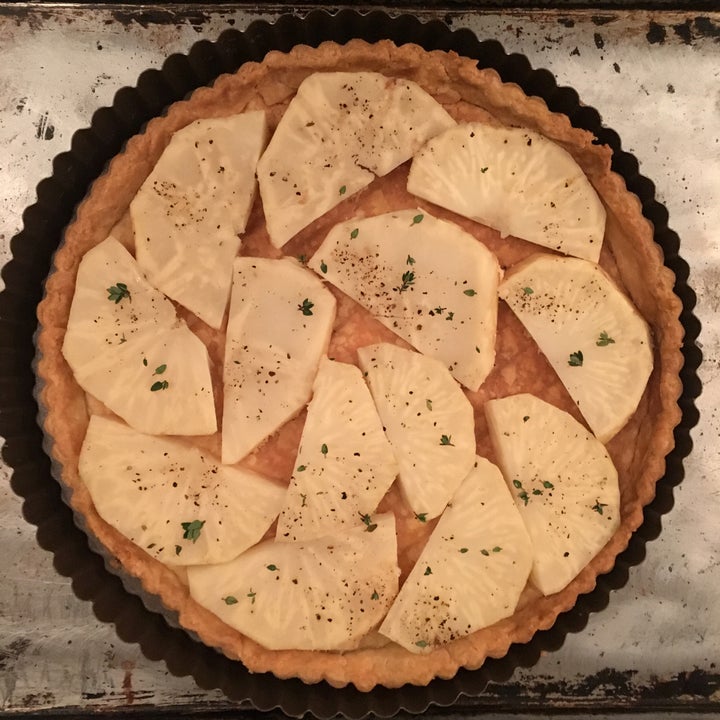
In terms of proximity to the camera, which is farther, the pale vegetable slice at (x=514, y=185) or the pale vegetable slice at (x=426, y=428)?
the pale vegetable slice at (x=514, y=185)

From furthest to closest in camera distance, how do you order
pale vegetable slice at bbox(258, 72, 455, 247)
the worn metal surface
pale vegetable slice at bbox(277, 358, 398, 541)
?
the worn metal surface → pale vegetable slice at bbox(258, 72, 455, 247) → pale vegetable slice at bbox(277, 358, 398, 541)

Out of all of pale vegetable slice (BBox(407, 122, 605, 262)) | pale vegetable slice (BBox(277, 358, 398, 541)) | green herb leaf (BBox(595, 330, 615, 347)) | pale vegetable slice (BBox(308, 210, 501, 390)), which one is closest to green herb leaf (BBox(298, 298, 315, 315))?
pale vegetable slice (BBox(308, 210, 501, 390))

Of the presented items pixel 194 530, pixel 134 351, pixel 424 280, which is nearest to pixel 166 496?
pixel 194 530

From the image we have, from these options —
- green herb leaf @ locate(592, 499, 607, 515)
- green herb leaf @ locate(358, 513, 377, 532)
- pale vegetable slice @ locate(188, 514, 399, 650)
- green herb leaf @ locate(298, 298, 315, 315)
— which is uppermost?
green herb leaf @ locate(298, 298, 315, 315)

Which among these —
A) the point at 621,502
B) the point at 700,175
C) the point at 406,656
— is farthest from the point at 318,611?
the point at 700,175

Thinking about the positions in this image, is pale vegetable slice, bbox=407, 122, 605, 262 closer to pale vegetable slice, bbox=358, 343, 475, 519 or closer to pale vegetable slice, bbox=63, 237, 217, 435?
pale vegetable slice, bbox=358, 343, 475, 519

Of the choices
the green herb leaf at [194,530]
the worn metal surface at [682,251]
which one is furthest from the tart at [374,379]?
the worn metal surface at [682,251]

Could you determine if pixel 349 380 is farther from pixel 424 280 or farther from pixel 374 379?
pixel 424 280

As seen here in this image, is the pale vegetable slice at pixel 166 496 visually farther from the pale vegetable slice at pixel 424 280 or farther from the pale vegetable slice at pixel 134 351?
the pale vegetable slice at pixel 424 280
